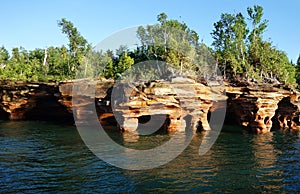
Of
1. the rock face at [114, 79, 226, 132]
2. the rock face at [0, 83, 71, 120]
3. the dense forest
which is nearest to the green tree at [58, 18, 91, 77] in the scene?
the dense forest

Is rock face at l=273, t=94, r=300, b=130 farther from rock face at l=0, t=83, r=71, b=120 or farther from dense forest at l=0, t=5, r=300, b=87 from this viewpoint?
rock face at l=0, t=83, r=71, b=120

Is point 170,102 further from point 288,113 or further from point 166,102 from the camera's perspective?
point 288,113

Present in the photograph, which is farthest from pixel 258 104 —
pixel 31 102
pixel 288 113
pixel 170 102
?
pixel 31 102

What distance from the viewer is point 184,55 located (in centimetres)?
4478

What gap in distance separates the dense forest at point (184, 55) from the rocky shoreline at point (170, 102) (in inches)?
260

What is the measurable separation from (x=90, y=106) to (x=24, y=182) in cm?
1856

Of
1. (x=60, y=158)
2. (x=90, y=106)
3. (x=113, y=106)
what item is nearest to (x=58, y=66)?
(x=90, y=106)

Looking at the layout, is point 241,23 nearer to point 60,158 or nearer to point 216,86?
point 216,86

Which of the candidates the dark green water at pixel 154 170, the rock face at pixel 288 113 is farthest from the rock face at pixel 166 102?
the rock face at pixel 288 113

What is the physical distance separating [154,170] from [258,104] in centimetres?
A: 1816

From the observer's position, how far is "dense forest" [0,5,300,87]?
4484 cm

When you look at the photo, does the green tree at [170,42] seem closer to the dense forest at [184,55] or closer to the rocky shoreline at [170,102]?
the dense forest at [184,55]

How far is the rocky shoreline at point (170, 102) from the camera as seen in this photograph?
1129 inches

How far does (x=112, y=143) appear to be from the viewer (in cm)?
2481
